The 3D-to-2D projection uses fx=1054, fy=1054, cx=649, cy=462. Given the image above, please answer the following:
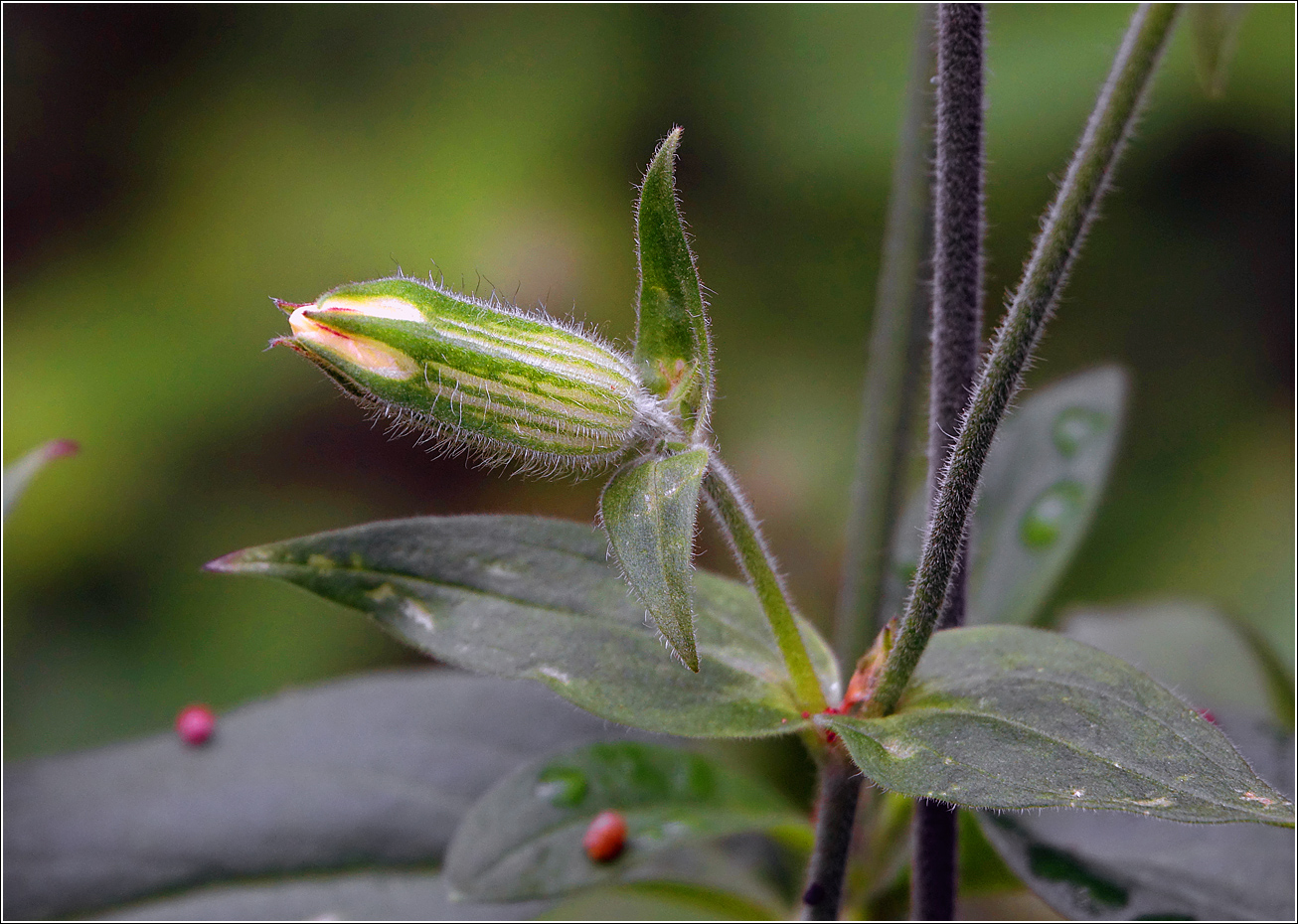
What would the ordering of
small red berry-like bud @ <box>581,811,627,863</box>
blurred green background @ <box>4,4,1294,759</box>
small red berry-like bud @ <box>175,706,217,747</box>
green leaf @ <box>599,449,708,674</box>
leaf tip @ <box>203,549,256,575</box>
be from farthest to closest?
blurred green background @ <box>4,4,1294,759</box> < small red berry-like bud @ <box>175,706,217,747</box> < small red berry-like bud @ <box>581,811,627,863</box> < leaf tip @ <box>203,549,256,575</box> < green leaf @ <box>599,449,708,674</box>

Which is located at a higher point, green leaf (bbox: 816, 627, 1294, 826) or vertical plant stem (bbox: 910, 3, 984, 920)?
vertical plant stem (bbox: 910, 3, 984, 920)

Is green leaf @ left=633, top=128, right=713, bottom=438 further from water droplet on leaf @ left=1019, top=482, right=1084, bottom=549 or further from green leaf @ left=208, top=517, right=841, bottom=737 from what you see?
water droplet on leaf @ left=1019, top=482, right=1084, bottom=549

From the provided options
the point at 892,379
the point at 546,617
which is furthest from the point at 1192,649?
the point at 546,617

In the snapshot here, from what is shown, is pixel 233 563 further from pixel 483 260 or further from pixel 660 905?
pixel 483 260

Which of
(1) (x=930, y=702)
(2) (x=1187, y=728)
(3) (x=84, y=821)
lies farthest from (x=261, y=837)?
(2) (x=1187, y=728)

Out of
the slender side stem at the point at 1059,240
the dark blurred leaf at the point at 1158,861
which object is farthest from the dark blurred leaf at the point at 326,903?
the slender side stem at the point at 1059,240

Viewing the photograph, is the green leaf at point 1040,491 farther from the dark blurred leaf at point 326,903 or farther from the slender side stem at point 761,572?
the dark blurred leaf at point 326,903

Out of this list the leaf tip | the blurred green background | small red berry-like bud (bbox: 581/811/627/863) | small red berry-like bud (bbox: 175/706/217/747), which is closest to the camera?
the leaf tip

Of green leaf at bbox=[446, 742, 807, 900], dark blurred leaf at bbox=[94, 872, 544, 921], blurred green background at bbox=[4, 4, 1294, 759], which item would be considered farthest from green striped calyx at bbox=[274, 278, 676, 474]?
blurred green background at bbox=[4, 4, 1294, 759]

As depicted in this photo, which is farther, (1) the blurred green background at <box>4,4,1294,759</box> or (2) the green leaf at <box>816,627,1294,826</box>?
(1) the blurred green background at <box>4,4,1294,759</box>
